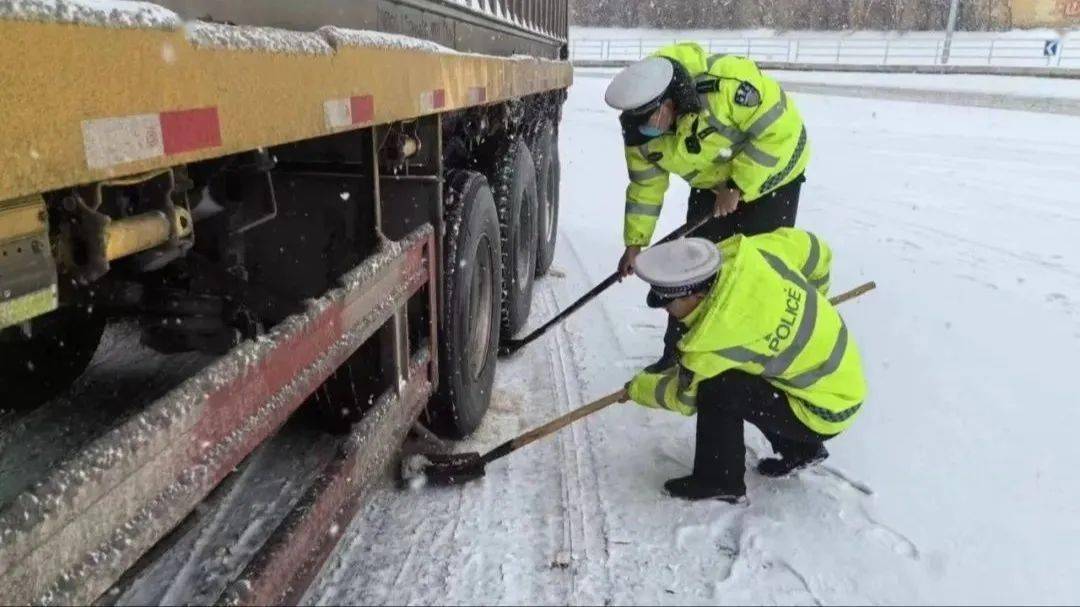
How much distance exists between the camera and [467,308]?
3070 millimetres

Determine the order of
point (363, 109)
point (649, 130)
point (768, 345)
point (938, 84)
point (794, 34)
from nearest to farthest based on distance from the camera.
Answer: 1. point (363, 109)
2. point (768, 345)
3. point (649, 130)
4. point (938, 84)
5. point (794, 34)

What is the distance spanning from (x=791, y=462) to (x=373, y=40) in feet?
6.82

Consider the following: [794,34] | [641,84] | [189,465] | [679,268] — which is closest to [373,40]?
[189,465]

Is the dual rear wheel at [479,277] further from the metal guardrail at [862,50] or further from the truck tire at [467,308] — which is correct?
the metal guardrail at [862,50]

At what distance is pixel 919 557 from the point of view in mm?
2500

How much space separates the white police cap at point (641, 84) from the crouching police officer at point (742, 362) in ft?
2.60

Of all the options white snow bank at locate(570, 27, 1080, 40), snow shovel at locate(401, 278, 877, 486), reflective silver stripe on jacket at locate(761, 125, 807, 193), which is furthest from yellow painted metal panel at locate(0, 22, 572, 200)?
white snow bank at locate(570, 27, 1080, 40)

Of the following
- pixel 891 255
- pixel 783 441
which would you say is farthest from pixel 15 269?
pixel 891 255

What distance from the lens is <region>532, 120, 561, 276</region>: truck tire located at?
5773 millimetres

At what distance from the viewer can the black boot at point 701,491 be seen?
2.82 meters

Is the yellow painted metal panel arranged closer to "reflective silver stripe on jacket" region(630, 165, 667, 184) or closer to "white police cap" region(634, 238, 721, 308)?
"white police cap" region(634, 238, 721, 308)

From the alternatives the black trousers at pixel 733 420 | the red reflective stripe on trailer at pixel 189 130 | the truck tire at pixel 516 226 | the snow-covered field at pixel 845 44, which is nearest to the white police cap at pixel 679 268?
the black trousers at pixel 733 420

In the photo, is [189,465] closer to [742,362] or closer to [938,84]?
[742,362]

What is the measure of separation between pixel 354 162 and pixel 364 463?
3.22ft
